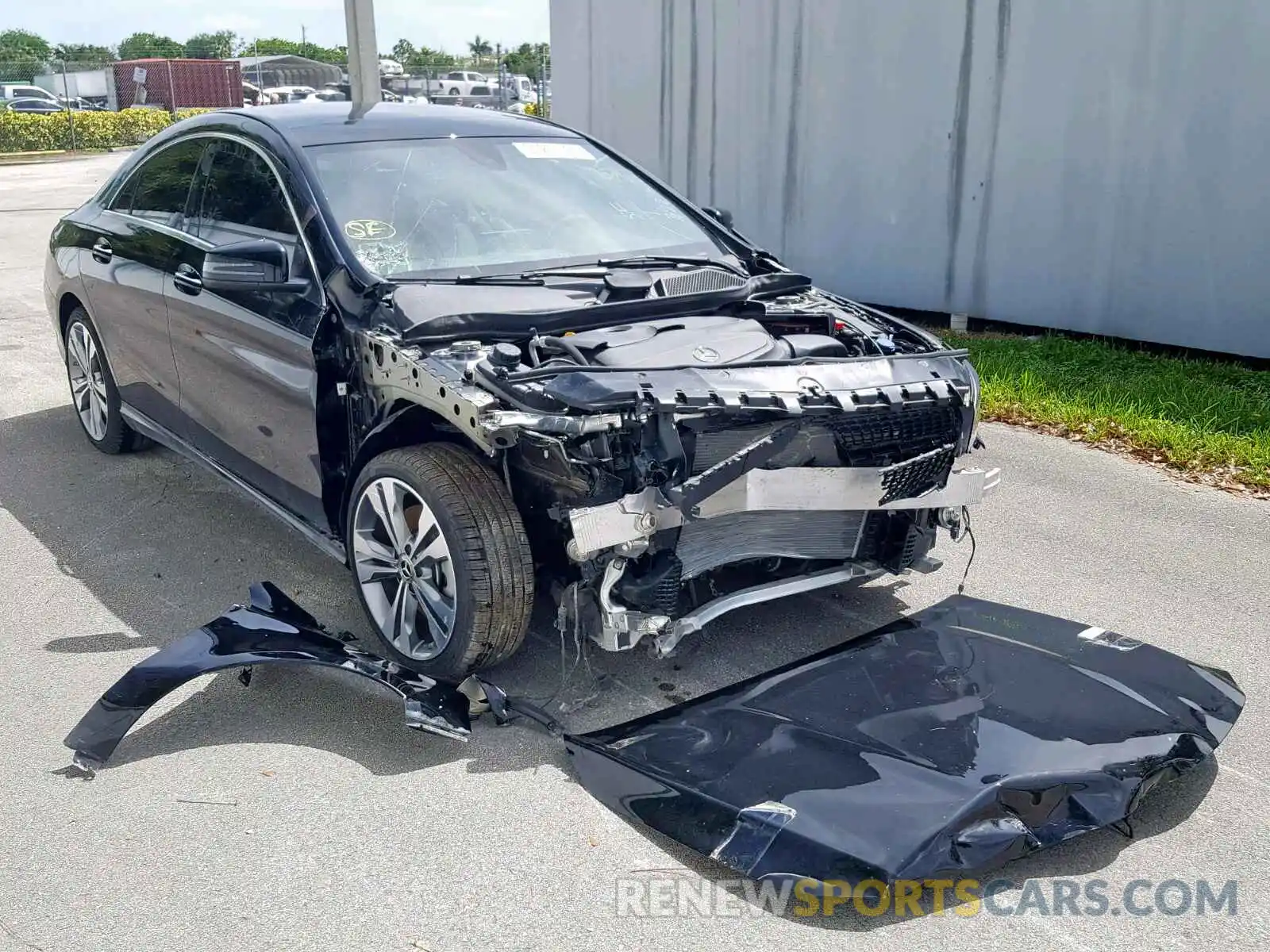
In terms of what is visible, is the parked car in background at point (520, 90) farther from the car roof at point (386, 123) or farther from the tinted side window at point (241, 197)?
the tinted side window at point (241, 197)

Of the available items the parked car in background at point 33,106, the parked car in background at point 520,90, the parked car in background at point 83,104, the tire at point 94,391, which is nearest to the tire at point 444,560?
the tire at point 94,391

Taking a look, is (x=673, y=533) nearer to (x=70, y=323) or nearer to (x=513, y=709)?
(x=513, y=709)

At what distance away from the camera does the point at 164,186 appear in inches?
216

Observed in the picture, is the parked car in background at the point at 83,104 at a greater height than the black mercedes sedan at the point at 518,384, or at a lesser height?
greater

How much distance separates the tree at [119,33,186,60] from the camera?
57188mm

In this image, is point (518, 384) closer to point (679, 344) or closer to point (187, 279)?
point (679, 344)

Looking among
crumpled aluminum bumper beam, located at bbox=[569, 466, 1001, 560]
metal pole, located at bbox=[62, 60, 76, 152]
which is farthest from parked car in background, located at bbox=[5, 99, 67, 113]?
crumpled aluminum bumper beam, located at bbox=[569, 466, 1001, 560]

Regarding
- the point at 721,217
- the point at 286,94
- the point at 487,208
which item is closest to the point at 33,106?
the point at 286,94

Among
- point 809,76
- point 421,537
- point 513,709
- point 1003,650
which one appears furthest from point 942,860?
point 809,76

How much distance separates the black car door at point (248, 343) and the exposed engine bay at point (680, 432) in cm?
38

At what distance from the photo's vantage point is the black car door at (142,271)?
523cm

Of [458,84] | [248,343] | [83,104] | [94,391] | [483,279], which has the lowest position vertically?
[94,391]

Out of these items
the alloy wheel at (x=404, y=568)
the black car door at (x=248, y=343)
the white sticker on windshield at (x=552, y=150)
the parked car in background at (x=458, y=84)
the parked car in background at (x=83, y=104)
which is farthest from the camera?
the parked car in background at (x=458, y=84)

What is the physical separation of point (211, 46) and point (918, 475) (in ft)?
221
